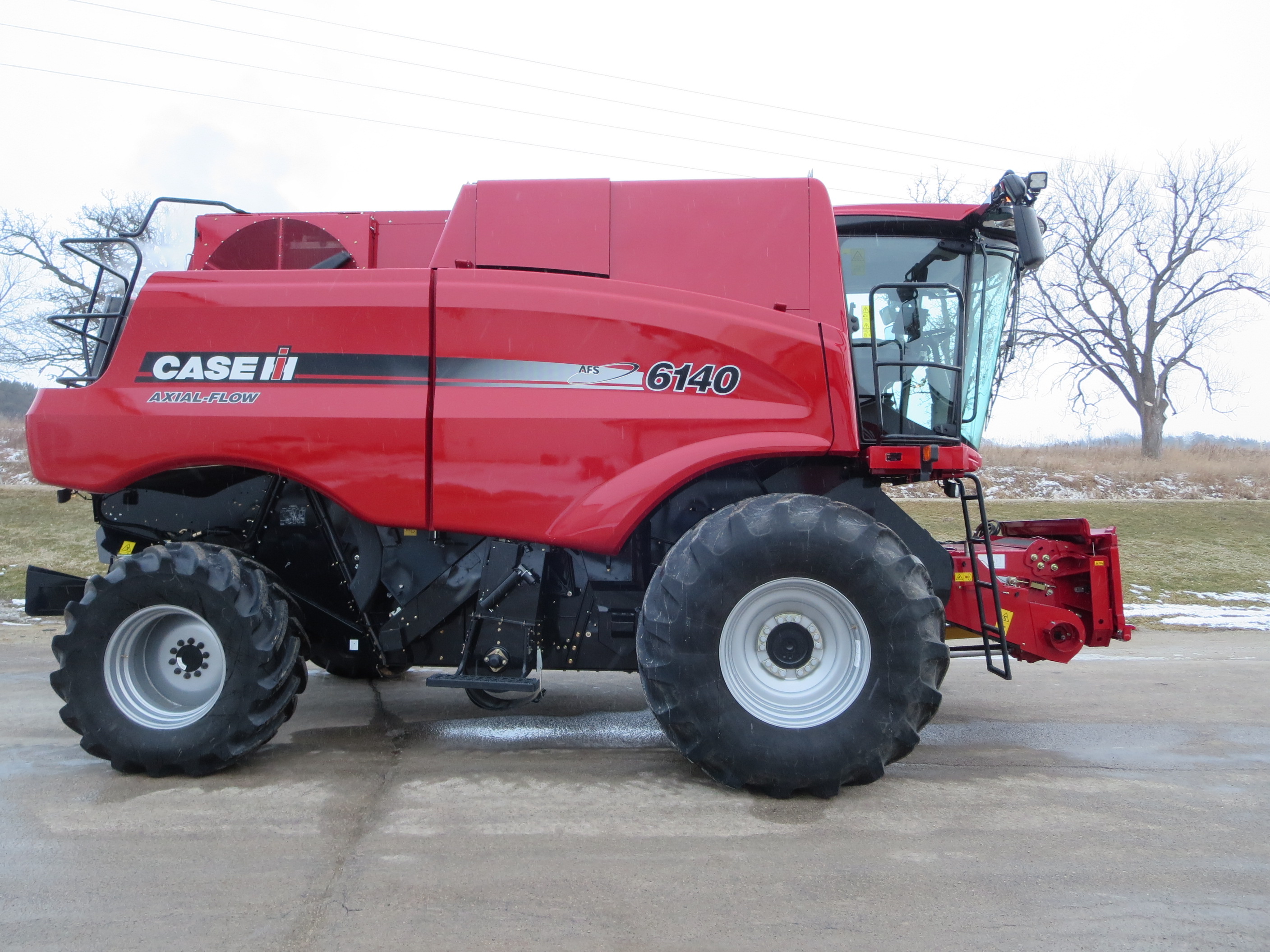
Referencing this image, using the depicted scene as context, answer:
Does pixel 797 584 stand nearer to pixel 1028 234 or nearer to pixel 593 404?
pixel 593 404

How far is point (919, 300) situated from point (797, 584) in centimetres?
190

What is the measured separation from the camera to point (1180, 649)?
8.23 metres

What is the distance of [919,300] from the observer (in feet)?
16.0

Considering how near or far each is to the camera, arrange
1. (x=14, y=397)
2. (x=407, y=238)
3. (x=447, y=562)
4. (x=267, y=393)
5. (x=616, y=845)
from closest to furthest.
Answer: (x=616, y=845)
(x=267, y=393)
(x=447, y=562)
(x=407, y=238)
(x=14, y=397)

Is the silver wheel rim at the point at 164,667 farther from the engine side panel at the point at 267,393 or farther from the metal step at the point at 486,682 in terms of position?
the metal step at the point at 486,682

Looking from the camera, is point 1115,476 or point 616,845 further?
point 1115,476

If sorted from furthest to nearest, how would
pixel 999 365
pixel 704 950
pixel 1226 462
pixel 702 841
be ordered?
pixel 1226 462
pixel 999 365
pixel 702 841
pixel 704 950

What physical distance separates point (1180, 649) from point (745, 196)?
21.7 feet

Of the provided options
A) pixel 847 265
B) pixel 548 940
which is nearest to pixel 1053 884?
pixel 548 940

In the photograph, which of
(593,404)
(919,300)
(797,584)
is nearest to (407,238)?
(593,404)

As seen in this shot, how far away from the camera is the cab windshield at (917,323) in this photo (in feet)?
15.7

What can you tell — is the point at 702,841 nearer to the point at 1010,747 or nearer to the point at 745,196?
the point at 1010,747

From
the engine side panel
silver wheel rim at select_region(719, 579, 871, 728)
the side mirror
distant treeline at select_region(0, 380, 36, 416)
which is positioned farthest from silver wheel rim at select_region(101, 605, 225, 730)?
distant treeline at select_region(0, 380, 36, 416)

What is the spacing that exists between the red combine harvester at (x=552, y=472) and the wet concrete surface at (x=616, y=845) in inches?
14.6
